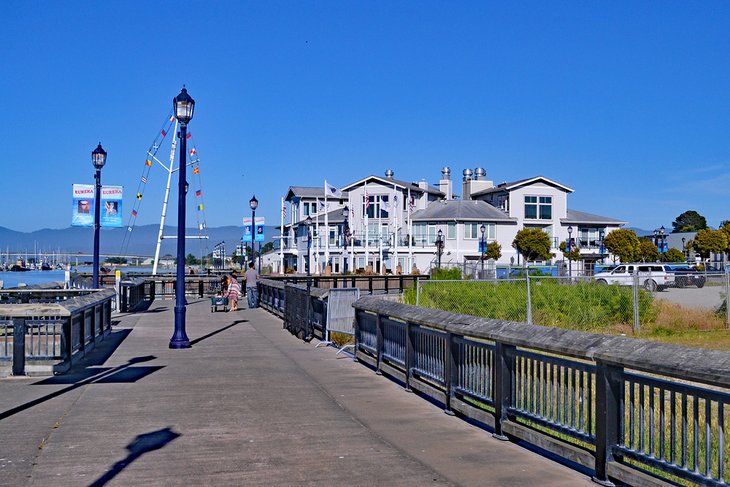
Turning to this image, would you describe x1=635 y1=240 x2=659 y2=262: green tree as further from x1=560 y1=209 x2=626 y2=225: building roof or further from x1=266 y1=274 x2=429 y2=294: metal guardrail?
x1=266 y1=274 x2=429 y2=294: metal guardrail

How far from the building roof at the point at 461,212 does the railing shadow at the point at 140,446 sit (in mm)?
65505

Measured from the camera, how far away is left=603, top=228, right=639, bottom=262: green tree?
75.1 m

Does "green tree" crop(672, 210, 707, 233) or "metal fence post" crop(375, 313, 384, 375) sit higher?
"green tree" crop(672, 210, 707, 233)

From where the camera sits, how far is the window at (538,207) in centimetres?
7712

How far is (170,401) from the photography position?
11.2 metres

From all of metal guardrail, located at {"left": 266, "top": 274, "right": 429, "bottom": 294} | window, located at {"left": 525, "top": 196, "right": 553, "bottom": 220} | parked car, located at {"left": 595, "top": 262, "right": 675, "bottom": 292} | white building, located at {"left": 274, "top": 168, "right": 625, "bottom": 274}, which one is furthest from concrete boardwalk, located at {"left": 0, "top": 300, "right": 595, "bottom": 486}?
window, located at {"left": 525, "top": 196, "right": 553, "bottom": 220}

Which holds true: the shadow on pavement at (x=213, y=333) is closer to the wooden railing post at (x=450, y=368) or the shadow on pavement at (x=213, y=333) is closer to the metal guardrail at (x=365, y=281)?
the wooden railing post at (x=450, y=368)

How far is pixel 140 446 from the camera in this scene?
844 centimetres

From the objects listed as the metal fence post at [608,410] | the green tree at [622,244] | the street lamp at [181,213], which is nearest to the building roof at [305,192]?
the green tree at [622,244]

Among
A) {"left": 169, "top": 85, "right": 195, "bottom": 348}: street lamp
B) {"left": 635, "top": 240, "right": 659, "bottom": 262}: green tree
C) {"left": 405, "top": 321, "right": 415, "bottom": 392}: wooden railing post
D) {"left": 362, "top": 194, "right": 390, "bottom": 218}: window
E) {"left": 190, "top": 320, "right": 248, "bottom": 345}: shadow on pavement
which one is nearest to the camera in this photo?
{"left": 405, "top": 321, "right": 415, "bottom": 392}: wooden railing post

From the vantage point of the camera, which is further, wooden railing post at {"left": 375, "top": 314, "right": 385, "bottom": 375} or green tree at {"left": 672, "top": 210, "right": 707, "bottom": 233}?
green tree at {"left": 672, "top": 210, "right": 707, "bottom": 233}

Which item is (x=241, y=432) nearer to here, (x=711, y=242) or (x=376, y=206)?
(x=376, y=206)

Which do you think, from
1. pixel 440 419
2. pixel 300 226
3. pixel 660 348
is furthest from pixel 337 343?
pixel 300 226

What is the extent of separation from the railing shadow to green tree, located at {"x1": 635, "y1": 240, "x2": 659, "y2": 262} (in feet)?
241
